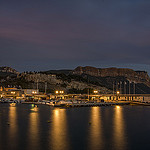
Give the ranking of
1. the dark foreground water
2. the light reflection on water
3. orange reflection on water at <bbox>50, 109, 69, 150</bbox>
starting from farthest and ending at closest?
the light reflection on water < orange reflection on water at <bbox>50, 109, 69, 150</bbox> < the dark foreground water

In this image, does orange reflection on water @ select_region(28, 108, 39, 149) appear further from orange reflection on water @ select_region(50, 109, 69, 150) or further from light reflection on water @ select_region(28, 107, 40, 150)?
orange reflection on water @ select_region(50, 109, 69, 150)

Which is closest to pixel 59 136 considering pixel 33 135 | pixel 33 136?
pixel 33 136

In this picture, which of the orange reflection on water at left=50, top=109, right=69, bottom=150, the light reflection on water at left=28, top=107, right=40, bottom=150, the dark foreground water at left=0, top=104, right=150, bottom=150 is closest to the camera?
the dark foreground water at left=0, top=104, right=150, bottom=150

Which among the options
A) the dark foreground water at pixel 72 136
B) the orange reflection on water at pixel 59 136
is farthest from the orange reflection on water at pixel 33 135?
the orange reflection on water at pixel 59 136

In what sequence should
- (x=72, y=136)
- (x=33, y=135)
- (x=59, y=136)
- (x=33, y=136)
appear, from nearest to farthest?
(x=33, y=136)
(x=72, y=136)
(x=59, y=136)
(x=33, y=135)

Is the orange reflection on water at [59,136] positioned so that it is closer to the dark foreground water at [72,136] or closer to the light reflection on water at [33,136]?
the dark foreground water at [72,136]

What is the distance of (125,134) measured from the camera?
5784cm

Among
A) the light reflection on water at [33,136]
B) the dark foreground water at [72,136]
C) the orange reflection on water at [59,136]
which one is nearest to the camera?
the dark foreground water at [72,136]

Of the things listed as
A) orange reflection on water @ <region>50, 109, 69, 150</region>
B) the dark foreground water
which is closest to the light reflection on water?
the dark foreground water

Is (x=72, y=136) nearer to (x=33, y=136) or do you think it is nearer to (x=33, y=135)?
(x=33, y=136)

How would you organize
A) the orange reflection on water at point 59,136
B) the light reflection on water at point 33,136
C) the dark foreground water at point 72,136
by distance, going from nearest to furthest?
1. the dark foreground water at point 72,136
2. the orange reflection on water at point 59,136
3. the light reflection on water at point 33,136

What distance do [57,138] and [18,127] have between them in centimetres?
1626

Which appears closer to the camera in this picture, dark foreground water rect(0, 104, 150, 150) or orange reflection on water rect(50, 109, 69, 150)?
dark foreground water rect(0, 104, 150, 150)

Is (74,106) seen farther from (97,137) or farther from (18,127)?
(97,137)
